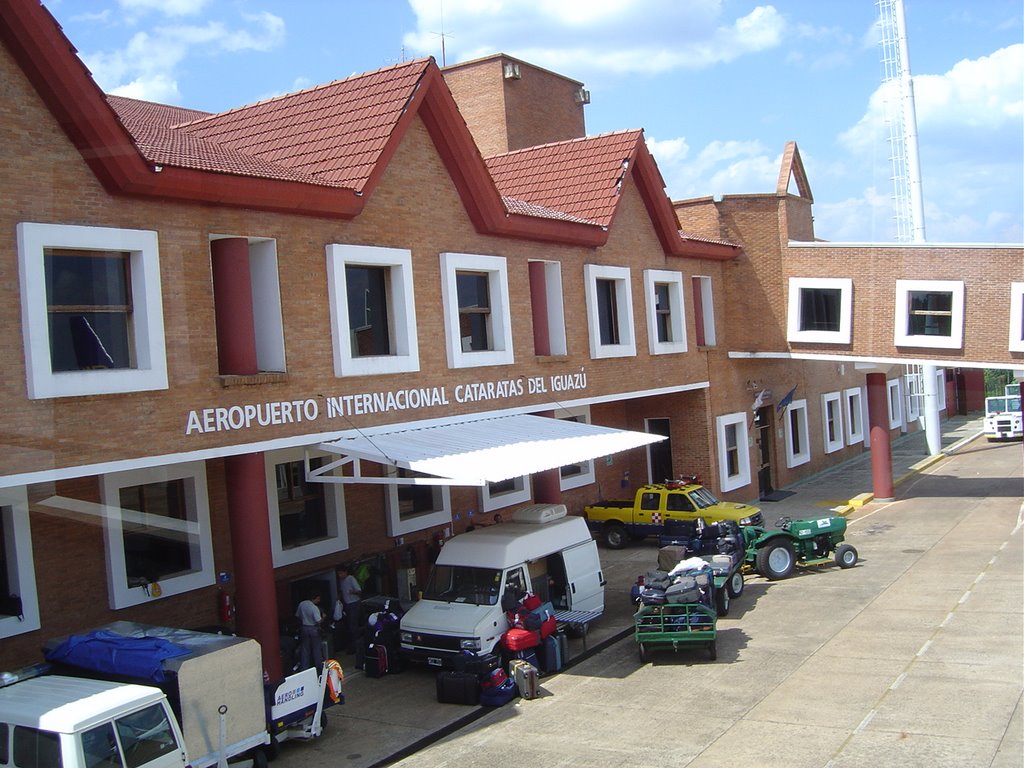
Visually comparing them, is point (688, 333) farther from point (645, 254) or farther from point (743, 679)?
point (743, 679)

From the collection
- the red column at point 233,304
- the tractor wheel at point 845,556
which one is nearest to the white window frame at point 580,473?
the tractor wheel at point 845,556

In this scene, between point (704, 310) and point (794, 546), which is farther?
point (704, 310)

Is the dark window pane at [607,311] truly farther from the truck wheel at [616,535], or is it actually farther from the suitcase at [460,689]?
the suitcase at [460,689]

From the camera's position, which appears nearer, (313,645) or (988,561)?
(313,645)

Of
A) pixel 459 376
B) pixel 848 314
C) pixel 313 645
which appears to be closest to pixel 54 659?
pixel 313 645

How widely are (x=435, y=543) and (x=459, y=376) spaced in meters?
4.52

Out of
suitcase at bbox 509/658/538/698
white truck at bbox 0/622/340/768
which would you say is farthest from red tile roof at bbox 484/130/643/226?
white truck at bbox 0/622/340/768

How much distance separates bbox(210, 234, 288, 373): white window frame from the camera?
15.6 m

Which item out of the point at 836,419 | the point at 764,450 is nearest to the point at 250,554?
the point at 764,450

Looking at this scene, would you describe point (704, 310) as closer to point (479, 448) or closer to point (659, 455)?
point (659, 455)

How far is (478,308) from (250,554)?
7.52 meters

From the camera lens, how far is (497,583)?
16125 millimetres

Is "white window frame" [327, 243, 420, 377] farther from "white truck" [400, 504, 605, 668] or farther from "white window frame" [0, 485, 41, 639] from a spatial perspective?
"white window frame" [0, 485, 41, 639]

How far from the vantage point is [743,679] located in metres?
15.0
